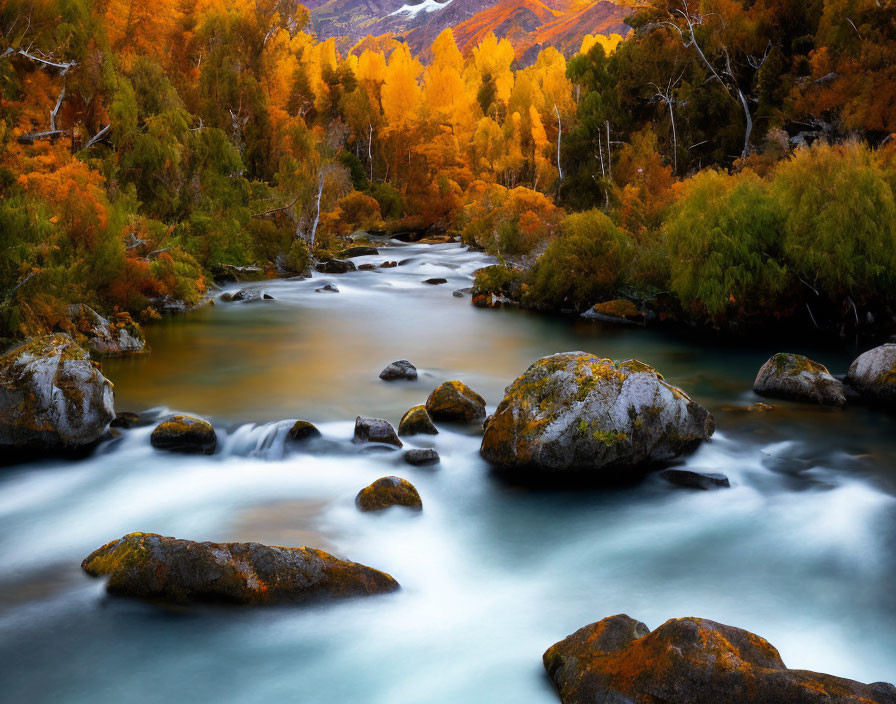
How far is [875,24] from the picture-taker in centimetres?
A: 2439

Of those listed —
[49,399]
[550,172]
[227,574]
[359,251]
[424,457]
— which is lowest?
[359,251]

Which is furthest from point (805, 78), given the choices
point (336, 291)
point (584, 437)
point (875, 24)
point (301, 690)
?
point (301, 690)

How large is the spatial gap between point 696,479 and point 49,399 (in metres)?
8.04

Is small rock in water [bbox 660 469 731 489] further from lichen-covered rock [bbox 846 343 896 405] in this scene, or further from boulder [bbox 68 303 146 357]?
boulder [bbox 68 303 146 357]

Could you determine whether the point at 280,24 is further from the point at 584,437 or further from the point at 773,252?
the point at 584,437

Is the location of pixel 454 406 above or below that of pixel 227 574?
below

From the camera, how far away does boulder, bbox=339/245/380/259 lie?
37100 millimetres

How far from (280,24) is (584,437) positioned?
38.9 meters

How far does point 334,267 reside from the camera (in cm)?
3175

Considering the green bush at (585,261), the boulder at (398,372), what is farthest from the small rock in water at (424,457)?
the green bush at (585,261)

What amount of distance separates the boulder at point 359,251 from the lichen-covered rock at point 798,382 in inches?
1047

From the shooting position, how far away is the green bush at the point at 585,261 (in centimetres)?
2089

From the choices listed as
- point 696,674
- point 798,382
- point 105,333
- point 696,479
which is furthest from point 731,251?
point 696,674

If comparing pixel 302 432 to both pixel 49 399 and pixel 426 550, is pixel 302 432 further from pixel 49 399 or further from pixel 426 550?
pixel 426 550
